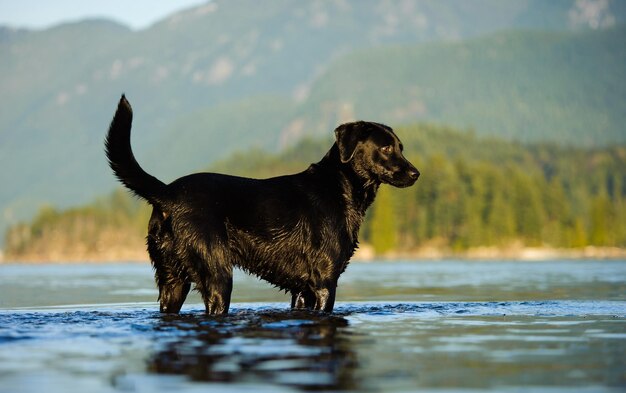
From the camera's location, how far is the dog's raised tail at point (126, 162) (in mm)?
11539

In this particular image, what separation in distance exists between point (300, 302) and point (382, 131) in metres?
2.45

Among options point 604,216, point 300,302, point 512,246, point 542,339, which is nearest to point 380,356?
point 542,339

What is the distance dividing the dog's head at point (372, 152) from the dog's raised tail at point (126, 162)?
244 cm

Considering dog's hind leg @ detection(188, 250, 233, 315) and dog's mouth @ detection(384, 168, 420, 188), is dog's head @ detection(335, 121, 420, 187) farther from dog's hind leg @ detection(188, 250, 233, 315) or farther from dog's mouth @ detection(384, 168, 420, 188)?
dog's hind leg @ detection(188, 250, 233, 315)

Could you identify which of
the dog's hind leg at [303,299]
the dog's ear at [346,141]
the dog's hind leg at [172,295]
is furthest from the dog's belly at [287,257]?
the dog's ear at [346,141]

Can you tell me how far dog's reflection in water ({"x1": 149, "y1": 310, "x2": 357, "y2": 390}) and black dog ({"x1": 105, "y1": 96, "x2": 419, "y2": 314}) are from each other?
1.63 ft

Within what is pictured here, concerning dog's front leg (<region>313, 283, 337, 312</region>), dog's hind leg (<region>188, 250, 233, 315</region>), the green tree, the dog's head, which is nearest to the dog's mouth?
the dog's head

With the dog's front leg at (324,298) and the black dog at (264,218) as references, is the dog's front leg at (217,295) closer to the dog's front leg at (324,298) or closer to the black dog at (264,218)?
the black dog at (264,218)

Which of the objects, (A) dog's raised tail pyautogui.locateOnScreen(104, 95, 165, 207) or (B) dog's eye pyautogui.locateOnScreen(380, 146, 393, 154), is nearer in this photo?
(A) dog's raised tail pyautogui.locateOnScreen(104, 95, 165, 207)

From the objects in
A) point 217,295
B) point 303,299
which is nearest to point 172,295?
point 217,295

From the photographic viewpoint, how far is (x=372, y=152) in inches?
500

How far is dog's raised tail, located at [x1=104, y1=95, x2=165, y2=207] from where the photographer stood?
11.5m

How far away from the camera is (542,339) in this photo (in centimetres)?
1036

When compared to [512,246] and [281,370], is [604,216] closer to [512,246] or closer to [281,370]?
[512,246]
